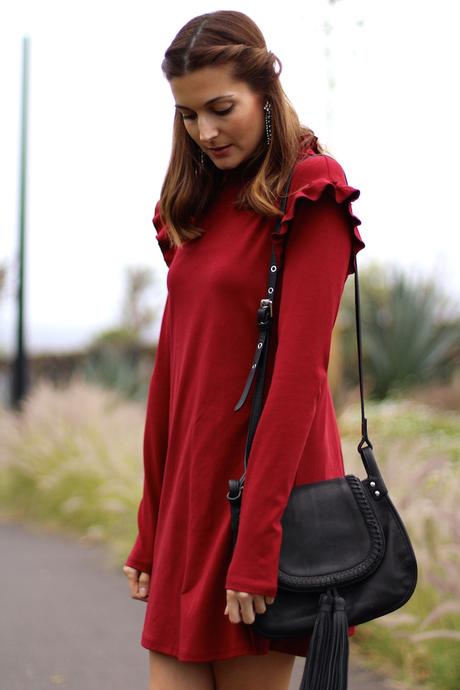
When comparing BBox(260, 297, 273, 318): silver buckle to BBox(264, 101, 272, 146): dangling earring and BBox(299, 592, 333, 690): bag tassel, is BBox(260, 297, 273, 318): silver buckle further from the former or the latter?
BBox(299, 592, 333, 690): bag tassel

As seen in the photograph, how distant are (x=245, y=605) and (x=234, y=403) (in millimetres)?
456

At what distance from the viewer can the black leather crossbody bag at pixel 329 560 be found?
2135mm

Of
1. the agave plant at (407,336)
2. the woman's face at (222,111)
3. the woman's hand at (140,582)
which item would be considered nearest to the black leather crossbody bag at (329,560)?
the woman's face at (222,111)

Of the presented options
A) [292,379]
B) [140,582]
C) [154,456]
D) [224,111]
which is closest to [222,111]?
[224,111]

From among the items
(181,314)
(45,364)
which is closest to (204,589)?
(181,314)

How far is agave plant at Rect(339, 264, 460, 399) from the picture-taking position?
13586 mm

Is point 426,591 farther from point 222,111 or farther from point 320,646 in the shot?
point 222,111

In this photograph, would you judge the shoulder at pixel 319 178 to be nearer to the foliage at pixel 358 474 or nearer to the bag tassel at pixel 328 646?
the bag tassel at pixel 328 646

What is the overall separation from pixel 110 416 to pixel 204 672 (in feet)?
23.6

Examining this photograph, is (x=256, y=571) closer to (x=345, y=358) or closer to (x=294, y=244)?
(x=294, y=244)

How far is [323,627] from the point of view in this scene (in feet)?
6.96

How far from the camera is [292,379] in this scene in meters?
2.16

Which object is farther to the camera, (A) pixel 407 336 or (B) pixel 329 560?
(A) pixel 407 336

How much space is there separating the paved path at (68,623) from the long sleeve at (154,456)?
76.5 inches
